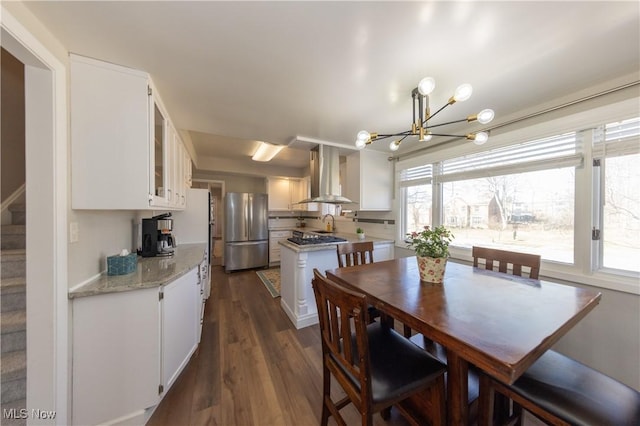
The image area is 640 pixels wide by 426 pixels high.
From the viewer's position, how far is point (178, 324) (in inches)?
62.9

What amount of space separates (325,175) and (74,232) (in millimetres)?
2441

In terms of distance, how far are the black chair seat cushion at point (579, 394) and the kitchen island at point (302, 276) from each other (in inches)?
74.1

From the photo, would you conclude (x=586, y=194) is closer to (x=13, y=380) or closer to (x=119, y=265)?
(x=119, y=265)

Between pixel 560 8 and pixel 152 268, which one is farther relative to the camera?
pixel 152 268

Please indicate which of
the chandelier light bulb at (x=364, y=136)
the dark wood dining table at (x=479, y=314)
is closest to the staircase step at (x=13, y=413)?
the dark wood dining table at (x=479, y=314)

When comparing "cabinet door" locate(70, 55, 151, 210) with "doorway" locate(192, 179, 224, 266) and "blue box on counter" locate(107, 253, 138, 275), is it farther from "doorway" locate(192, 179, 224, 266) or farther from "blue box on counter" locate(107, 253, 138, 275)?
"doorway" locate(192, 179, 224, 266)

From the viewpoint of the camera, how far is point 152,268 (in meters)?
1.72

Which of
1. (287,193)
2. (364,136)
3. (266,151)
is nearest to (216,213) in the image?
(287,193)

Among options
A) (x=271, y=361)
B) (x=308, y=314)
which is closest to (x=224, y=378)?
(x=271, y=361)

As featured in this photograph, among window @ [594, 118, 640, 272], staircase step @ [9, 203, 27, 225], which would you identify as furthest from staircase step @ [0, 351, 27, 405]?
window @ [594, 118, 640, 272]

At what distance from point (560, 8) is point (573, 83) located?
976 mm

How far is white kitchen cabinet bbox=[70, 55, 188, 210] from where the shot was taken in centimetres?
129

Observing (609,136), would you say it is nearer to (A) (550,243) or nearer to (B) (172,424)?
(A) (550,243)

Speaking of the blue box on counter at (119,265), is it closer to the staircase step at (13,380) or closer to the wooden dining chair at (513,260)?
the staircase step at (13,380)
